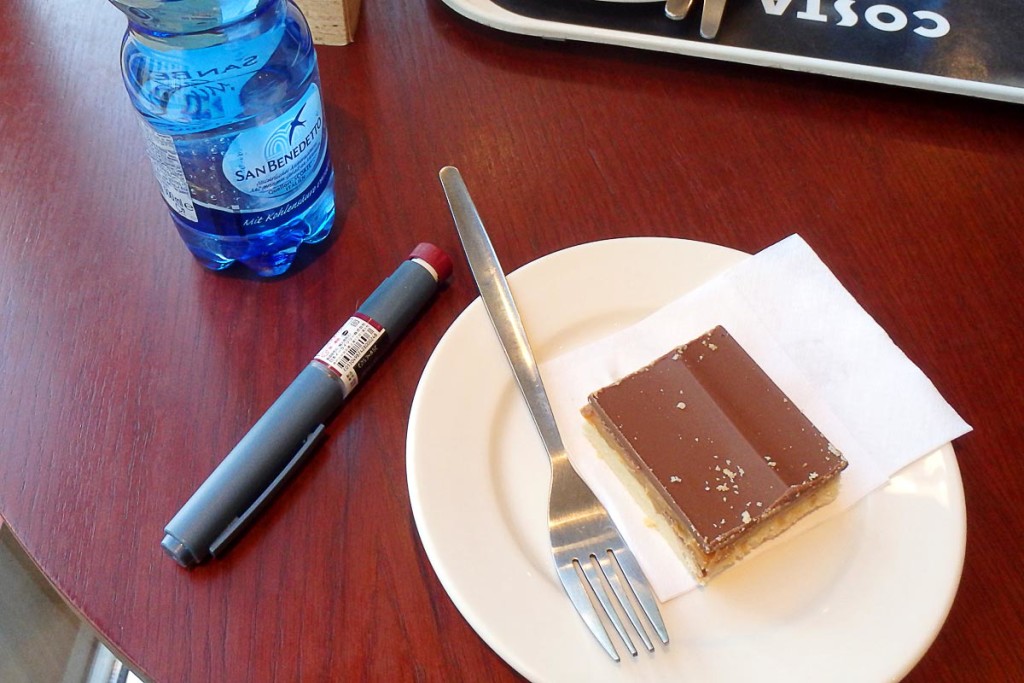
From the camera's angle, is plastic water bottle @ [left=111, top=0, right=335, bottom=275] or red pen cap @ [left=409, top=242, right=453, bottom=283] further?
red pen cap @ [left=409, top=242, right=453, bottom=283]

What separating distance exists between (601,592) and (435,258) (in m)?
0.32

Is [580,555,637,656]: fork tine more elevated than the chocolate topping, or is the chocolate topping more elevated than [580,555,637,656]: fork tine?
the chocolate topping

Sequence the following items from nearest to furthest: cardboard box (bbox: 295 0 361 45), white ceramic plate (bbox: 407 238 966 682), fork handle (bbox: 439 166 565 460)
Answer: white ceramic plate (bbox: 407 238 966 682), fork handle (bbox: 439 166 565 460), cardboard box (bbox: 295 0 361 45)

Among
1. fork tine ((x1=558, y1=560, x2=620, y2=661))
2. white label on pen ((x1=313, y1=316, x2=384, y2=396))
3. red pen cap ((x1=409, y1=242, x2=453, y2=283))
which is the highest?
red pen cap ((x1=409, y1=242, x2=453, y2=283))

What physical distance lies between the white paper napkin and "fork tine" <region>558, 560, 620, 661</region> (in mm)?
54

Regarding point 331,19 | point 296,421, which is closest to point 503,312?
point 296,421

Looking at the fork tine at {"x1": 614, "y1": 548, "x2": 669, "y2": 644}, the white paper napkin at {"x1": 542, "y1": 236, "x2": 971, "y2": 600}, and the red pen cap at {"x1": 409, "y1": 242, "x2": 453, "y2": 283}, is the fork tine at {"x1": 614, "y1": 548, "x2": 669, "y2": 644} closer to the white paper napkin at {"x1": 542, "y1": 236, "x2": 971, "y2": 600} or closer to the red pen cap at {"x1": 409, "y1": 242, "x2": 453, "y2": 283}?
the white paper napkin at {"x1": 542, "y1": 236, "x2": 971, "y2": 600}

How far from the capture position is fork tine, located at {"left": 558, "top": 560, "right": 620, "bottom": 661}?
54cm

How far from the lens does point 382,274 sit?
2.42ft

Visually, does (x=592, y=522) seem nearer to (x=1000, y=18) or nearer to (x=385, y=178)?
(x=385, y=178)

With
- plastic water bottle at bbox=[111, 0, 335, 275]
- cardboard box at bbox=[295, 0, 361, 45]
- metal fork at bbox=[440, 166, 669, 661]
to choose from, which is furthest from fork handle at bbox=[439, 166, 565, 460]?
cardboard box at bbox=[295, 0, 361, 45]

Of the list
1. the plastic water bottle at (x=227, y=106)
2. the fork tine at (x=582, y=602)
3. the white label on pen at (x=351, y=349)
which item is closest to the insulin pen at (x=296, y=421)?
the white label on pen at (x=351, y=349)

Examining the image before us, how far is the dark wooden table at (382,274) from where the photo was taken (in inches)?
22.4

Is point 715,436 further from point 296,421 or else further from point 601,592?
point 296,421
